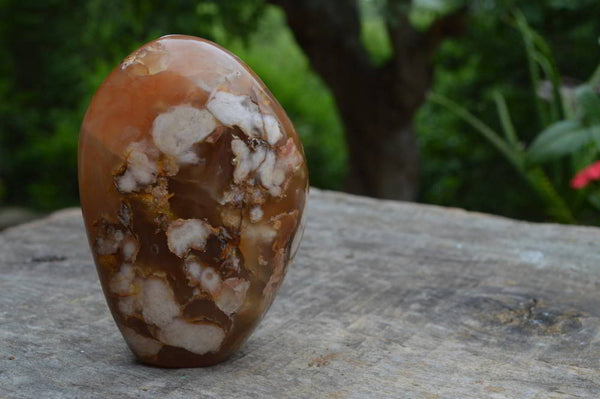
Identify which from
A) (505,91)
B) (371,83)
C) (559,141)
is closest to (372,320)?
(559,141)

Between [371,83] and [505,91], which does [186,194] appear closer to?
[371,83]

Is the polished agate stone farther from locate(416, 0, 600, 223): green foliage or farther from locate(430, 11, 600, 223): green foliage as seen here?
locate(416, 0, 600, 223): green foliage

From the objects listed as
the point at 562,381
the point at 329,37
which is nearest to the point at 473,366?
the point at 562,381

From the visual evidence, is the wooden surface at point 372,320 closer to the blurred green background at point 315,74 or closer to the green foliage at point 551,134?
the green foliage at point 551,134

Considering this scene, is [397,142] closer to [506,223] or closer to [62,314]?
[506,223]

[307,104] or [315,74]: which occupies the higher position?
[315,74]

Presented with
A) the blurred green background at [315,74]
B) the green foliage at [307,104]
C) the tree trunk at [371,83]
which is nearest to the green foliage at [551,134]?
the blurred green background at [315,74]
